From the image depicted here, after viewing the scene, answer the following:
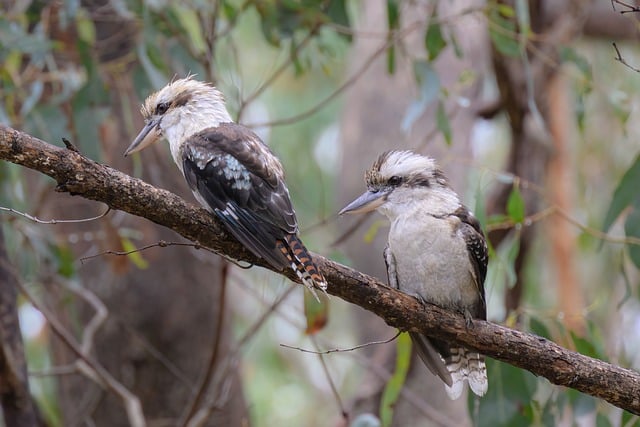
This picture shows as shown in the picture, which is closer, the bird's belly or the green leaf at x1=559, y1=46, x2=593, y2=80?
the bird's belly

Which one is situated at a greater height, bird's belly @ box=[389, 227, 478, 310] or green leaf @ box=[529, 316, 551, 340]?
bird's belly @ box=[389, 227, 478, 310]

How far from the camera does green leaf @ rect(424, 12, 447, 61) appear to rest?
3.58 meters

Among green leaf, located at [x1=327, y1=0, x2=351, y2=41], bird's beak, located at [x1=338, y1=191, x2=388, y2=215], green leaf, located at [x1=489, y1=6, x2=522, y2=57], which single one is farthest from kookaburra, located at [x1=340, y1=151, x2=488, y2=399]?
green leaf, located at [x1=327, y1=0, x2=351, y2=41]

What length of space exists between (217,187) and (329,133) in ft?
14.5

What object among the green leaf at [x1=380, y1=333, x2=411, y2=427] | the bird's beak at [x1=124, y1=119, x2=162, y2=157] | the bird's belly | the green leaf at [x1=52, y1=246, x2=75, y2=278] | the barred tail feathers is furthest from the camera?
the green leaf at [x1=52, y1=246, x2=75, y2=278]

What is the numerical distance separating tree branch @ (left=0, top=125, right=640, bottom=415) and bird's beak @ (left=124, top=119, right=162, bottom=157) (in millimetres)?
714

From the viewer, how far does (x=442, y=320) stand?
2.62 meters

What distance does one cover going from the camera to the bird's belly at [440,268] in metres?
2.87

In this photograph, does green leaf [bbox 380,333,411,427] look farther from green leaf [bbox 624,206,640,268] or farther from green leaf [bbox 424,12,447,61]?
green leaf [bbox 424,12,447,61]

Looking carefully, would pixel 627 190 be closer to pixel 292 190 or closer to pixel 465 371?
pixel 465 371

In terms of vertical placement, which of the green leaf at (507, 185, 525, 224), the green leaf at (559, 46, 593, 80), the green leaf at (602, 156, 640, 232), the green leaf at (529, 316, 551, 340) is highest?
the green leaf at (559, 46, 593, 80)

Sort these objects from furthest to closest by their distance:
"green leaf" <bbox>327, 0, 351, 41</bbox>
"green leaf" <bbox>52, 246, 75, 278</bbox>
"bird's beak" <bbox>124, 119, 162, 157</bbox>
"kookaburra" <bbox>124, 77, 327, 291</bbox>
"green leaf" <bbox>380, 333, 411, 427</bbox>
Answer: "green leaf" <bbox>327, 0, 351, 41</bbox>
"green leaf" <bbox>52, 246, 75, 278</bbox>
"green leaf" <bbox>380, 333, 411, 427</bbox>
"bird's beak" <bbox>124, 119, 162, 157</bbox>
"kookaburra" <bbox>124, 77, 327, 291</bbox>

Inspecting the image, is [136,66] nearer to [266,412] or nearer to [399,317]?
[399,317]

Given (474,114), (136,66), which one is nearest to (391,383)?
(136,66)
